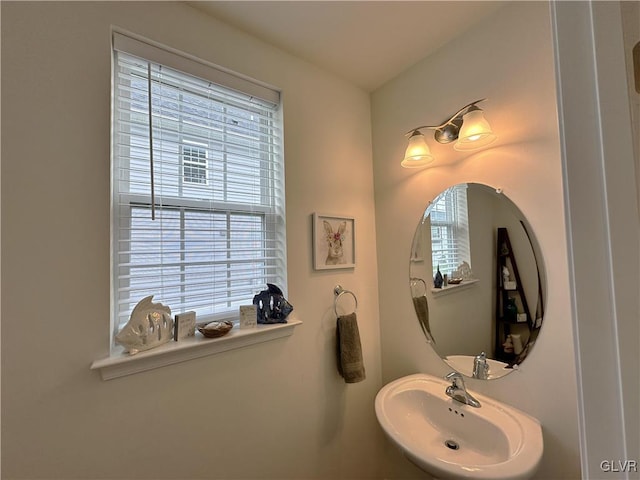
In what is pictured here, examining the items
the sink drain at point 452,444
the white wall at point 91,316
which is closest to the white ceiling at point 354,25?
the white wall at point 91,316

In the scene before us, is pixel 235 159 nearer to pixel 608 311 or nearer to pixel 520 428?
pixel 608 311

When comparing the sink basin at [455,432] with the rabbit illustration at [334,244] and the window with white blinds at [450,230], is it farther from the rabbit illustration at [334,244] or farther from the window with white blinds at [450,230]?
the rabbit illustration at [334,244]

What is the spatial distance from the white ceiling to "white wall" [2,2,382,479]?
81 millimetres

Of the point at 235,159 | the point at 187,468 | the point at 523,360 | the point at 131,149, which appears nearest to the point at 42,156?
the point at 131,149

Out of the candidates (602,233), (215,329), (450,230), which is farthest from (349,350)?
(602,233)

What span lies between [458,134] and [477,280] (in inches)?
27.8

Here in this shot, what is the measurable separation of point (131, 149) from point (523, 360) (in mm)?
1775

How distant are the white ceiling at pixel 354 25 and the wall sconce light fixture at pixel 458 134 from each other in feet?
1.28

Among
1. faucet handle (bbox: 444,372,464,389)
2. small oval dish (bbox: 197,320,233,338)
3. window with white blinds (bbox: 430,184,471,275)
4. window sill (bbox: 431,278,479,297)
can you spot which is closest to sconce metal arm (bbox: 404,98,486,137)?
window with white blinds (bbox: 430,184,471,275)

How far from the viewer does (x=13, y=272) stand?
0.74m

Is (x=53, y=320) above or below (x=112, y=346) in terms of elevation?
above

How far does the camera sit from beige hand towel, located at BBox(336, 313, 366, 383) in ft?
4.46

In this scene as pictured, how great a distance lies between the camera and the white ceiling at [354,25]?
109cm

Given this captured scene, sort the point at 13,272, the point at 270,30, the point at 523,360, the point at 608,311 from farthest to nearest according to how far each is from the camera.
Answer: the point at 270,30, the point at 523,360, the point at 13,272, the point at 608,311
